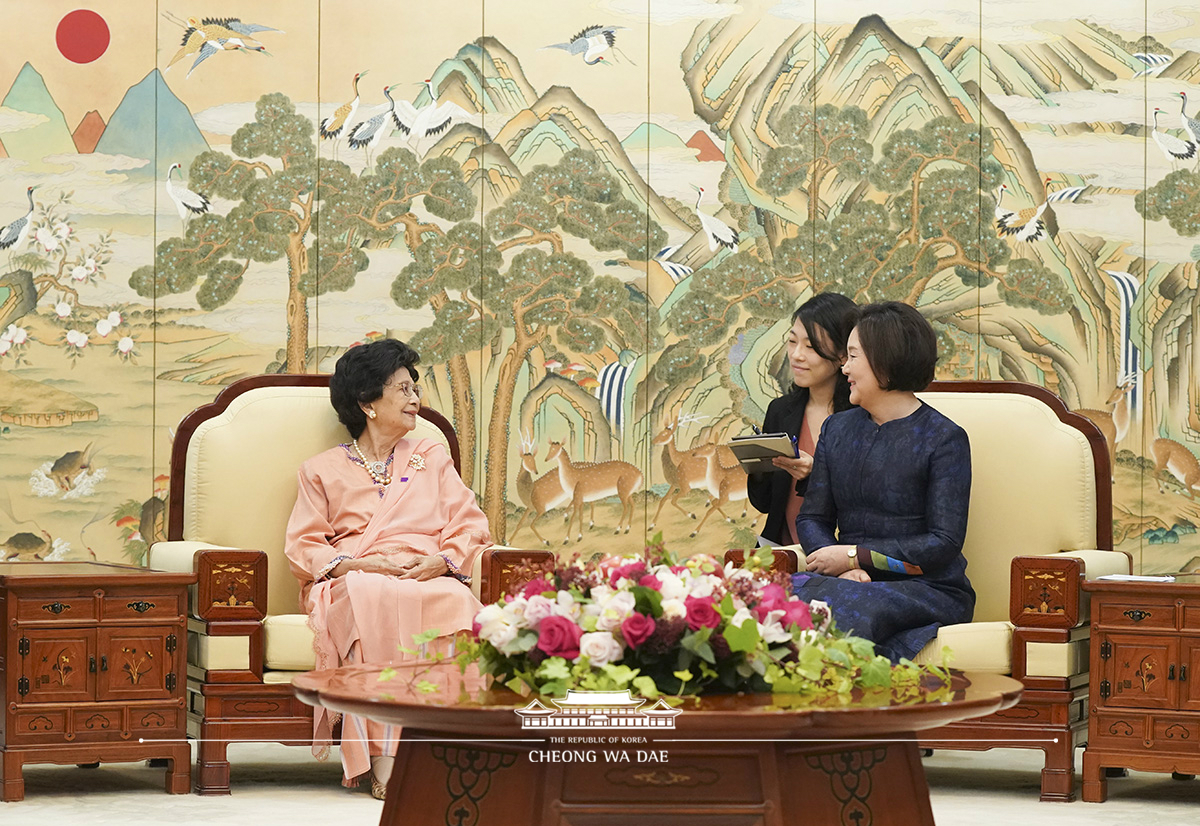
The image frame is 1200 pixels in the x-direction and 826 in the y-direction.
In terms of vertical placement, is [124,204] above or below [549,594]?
above

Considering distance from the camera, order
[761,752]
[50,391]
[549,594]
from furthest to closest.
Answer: [50,391] < [549,594] < [761,752]

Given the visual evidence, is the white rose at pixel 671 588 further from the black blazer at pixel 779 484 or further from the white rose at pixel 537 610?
the black blazer at pixel 779 484

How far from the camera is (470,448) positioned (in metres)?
6.64

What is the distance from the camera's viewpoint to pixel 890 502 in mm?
4523

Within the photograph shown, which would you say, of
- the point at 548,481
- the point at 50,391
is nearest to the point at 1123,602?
the point at 548,481

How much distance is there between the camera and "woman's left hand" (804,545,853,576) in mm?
4457

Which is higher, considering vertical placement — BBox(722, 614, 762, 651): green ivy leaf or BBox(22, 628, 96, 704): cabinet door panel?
BBox(722, 614, 762, 651): green ivy leaf

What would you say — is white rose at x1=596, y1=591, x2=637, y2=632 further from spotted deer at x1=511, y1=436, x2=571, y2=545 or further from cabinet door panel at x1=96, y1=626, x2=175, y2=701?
spotted deer at x1=511, y1=436, x2=571, y2=545

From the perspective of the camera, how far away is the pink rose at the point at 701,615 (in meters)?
2.57

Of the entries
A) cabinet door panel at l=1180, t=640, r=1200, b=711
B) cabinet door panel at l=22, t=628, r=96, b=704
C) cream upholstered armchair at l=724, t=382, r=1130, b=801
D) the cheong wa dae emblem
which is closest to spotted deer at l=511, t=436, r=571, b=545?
cream upholstered armchair at l=724, t=382, r=1130, b=801

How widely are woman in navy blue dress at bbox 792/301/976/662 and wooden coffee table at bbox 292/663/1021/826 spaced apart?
1703mm

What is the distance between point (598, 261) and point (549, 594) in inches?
159

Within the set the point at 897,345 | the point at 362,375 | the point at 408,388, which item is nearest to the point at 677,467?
the point at 408,388

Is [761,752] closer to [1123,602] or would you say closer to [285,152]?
[1123,602]
